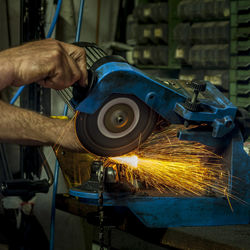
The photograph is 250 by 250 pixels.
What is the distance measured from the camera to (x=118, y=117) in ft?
4.68

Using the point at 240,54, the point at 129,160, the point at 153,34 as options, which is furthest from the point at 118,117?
the point at 153,34

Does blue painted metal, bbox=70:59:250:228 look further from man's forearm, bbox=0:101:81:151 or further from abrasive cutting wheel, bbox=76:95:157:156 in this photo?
man's forearm, bbox=0:101:81:151

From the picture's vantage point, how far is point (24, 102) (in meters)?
2.69

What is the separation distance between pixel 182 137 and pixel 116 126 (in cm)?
24

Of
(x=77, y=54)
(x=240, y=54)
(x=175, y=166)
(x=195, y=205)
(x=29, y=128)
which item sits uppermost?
(x=240, y=54)

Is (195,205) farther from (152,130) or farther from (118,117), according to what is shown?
(118,117)

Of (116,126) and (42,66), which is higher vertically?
(42,66)

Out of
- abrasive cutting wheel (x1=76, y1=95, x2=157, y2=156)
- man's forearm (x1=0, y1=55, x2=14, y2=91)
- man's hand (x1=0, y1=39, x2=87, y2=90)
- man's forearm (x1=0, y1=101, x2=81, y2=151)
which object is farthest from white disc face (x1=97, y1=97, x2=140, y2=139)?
man's forearm (x1=0, y1=101, x2=81, y2=151)

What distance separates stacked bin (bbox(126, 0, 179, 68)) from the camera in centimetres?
309

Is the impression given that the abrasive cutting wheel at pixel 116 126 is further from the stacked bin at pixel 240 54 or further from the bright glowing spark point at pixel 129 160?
the stacked bin at pixel 240 54

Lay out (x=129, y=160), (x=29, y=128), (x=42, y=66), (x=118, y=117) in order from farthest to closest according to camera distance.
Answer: (x=29, y=128)
(x=129, y=160)
(x=118, y=117)
(x=42, y=66)

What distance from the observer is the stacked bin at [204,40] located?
2.74 m

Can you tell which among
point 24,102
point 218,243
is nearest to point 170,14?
point 24,102

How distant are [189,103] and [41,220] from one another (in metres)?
1.72
